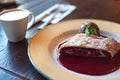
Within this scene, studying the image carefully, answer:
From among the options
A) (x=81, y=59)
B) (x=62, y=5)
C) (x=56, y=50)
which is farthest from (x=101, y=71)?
(x=62, y=5)

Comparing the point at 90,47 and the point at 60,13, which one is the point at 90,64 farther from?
the point at 60,13

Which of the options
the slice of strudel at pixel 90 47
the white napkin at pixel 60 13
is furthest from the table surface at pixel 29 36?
the slice of strudel at pixel 90 47

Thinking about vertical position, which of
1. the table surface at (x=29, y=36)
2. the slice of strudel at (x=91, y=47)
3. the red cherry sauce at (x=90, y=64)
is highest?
the slice of strudel at (x=91, y=47)

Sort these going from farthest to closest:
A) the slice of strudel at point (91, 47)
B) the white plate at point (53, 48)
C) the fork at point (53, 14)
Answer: the fork at point (53, 14) → the slice of strudel at point (91, 47) → the white plate at point (53, 48)

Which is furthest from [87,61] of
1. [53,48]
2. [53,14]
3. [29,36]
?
[53,14]

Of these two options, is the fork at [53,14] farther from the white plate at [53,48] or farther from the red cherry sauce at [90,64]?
the red cherry sauce at [90,64]

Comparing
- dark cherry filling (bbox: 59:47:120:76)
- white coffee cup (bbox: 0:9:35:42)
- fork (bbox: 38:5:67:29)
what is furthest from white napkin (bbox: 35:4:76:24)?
dark cherry filling (bbox: 59:47:120:76)
